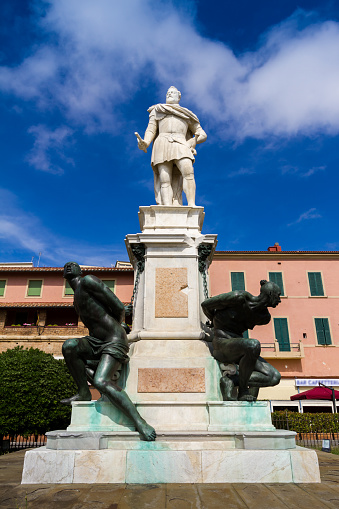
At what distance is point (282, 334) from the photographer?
98.6 ft

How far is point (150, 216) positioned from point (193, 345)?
254cm

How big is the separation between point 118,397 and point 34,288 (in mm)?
31761

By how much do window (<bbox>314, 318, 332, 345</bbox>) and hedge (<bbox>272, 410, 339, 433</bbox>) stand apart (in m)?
13.4

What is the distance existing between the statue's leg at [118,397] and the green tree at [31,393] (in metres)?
11.3

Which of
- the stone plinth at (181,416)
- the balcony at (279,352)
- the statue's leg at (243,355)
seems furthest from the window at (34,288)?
the statue's leg at (243,355)

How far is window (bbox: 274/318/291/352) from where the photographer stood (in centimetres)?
2950

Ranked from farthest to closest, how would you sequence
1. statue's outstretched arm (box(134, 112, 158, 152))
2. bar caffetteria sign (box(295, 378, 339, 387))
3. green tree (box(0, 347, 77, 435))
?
bar caffetteria sign (box(295, 378, 339, 387))
green tree (box(0, 347, 77, 435))
statue's outstretched arm (box(134, 112, 158, 152))

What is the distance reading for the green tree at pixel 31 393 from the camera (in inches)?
563

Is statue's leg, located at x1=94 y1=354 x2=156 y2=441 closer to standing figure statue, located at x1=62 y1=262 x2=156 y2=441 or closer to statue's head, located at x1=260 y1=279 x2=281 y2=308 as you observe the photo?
standing figure statue, located at x1=62 y1=262 x2=156 y2=441

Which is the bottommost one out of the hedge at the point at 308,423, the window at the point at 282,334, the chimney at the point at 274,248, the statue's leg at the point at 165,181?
the hedge at the point at 308,423

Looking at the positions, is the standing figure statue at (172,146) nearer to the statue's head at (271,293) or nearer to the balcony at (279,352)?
the statue's head at (271,293)

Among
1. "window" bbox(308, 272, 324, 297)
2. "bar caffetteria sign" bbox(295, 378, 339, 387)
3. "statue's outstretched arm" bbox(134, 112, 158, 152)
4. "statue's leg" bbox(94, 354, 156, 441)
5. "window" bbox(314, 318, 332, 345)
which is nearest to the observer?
"statue's leg" bbox(94, 354, 156, 441)

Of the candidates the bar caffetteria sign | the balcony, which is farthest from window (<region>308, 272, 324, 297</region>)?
the bar caffetteria sign

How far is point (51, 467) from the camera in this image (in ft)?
13.8
